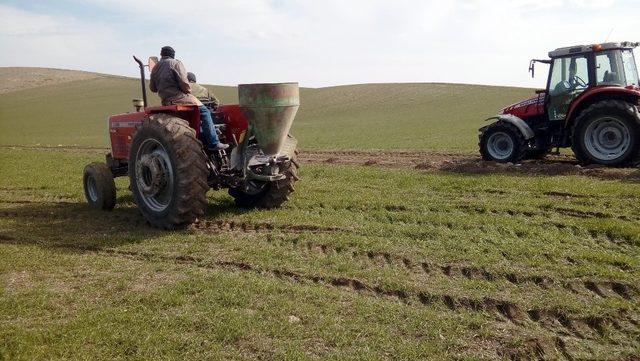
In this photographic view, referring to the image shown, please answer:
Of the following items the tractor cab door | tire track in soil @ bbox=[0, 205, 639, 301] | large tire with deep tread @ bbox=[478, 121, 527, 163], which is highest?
the tractor cab door

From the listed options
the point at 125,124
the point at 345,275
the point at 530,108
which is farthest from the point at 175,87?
Result: the point at 530,108

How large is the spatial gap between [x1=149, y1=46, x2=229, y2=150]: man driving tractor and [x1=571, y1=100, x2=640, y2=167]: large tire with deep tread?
757cm

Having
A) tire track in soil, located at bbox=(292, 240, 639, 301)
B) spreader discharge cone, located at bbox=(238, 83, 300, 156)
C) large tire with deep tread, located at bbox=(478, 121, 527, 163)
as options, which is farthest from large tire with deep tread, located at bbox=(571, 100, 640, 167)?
tire track in soil, located at bbox=(292, 240, 639, 301)

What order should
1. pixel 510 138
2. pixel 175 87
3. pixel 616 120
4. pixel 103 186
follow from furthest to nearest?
pixel 510 138 → pixel 616 120 → pixel 103 186 → pixel 175 87

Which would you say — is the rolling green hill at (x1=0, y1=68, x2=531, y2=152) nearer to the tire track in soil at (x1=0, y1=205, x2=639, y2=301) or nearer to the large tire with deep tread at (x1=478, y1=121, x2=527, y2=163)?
the large tire with deep tread at (x1=478, y1=121, x2=527, y2=163)

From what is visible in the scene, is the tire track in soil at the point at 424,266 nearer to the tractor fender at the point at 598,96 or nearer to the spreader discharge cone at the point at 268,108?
the spreader discharge cone at the point at 268,108

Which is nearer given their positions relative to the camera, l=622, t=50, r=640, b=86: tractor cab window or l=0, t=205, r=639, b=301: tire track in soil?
l=0, t=205, r=639, b=301: tire track in soil

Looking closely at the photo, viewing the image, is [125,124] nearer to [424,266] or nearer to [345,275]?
[345,275]

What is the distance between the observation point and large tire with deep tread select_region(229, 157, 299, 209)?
8.66m

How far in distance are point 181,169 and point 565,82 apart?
8942 mm

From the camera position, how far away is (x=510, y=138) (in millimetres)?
12609

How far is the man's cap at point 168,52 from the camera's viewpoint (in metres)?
7.62

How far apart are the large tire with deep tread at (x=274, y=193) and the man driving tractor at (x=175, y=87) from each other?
3.65 feet

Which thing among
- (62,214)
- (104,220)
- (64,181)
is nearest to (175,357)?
(104,220)
